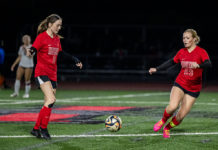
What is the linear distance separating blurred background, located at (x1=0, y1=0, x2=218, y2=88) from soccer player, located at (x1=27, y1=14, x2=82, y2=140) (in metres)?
19.6

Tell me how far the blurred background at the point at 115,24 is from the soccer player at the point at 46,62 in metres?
19.6

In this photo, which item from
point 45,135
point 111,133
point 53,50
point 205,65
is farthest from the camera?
point 111,133

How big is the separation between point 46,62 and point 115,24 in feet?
88.5

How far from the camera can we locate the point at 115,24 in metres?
34.9

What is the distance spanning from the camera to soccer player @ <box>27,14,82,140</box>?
8.00 metres

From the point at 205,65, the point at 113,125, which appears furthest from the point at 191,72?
the point at 113,125

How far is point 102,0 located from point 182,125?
27020mm

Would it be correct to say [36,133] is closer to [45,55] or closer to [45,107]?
[45,107]

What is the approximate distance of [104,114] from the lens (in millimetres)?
11617

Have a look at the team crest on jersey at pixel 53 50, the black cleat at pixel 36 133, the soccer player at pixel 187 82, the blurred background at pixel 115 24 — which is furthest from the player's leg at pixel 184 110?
the blurred background at pixel 115 24

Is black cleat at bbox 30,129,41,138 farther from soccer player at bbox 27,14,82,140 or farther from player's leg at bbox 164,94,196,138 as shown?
player's leg at bbox 164,94,196,138

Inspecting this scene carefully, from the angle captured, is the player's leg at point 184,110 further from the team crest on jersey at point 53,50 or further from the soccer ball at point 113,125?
the team crest on jersey at point 53,50

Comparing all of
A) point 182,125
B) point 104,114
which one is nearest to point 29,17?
point 104,114

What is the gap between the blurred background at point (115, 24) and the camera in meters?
31.2
